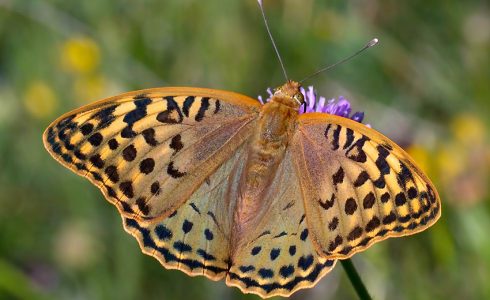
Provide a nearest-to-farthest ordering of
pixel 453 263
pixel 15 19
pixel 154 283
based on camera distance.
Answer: pixel 453 263 → pixel 154 283 → pixel 15 19

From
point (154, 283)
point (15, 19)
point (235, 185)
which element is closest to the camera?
point (235, 185)

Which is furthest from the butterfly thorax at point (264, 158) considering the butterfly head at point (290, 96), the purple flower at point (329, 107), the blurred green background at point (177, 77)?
the blurred green background at point (177, 77)

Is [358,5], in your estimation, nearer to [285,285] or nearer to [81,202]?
[81,202]

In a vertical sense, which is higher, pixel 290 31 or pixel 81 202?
pixel 290 31

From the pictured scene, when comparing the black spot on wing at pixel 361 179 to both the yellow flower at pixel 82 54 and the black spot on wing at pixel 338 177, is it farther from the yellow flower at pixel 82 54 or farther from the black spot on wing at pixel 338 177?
the yellow flower at pixel 82 54

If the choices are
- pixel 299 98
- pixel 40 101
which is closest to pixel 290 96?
pixel 299 98

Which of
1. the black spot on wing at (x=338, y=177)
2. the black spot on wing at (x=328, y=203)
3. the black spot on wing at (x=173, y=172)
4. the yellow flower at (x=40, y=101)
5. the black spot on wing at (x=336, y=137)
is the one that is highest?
the black spot on wing at (x=336, y=137)

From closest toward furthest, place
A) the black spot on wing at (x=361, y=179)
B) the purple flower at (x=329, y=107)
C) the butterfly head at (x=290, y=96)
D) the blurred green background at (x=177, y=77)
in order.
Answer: the black spot on wing at (x=361, y=179) < the butterfly head at (x=290, y=96) < the purple flower at (x=329, y=107) < the blurred green background at (x=177, y=77)

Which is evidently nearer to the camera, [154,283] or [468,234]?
[468,234]

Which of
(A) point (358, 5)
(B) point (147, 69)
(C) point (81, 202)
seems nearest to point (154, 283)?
(C) point (81, 202)
